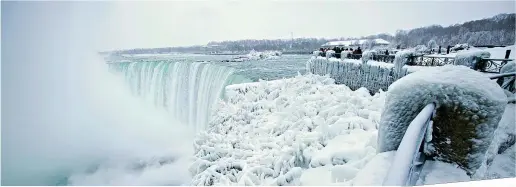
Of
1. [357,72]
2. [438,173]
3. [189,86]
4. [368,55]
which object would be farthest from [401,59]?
[189,86]

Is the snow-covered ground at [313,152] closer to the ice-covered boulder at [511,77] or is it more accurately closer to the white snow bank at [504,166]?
the white snow bank at [504,166]

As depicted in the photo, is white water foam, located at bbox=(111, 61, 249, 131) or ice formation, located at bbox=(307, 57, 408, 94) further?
white water foam, located at bbox=(111, 61, 249, 131)

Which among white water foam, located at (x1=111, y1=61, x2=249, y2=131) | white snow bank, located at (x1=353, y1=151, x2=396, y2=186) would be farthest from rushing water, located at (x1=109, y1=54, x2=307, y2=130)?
white snow bank, located at (x1=353, y1=151, x2=396, y2=186)

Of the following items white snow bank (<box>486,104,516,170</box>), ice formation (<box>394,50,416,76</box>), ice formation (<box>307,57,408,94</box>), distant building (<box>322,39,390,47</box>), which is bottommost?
white snow bank (<box>486,104,516,170</box>)

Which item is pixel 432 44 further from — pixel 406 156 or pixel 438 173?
pixel 406 156

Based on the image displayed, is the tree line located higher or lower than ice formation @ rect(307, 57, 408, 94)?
higher

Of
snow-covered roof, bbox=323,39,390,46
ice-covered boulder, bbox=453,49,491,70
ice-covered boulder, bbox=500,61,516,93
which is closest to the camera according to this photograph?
ice-covered boulder, bbox=500,61,516,93

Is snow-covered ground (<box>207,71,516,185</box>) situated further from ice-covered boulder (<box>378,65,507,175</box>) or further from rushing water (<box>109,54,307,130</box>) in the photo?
rushing water (<box>109,54,307,130</box>)

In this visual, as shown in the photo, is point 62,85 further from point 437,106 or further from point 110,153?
point 437,106
